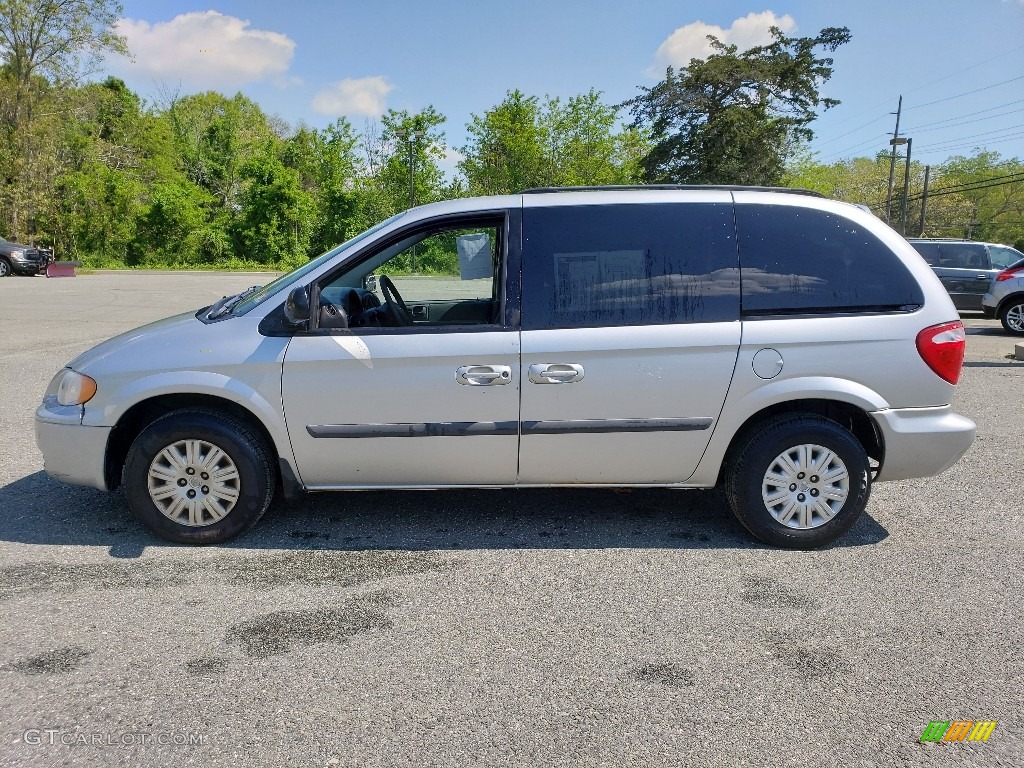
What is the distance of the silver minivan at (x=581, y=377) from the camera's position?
13.2 feet

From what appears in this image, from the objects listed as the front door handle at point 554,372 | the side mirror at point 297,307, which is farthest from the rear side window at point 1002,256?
the side mirror at point 297,307

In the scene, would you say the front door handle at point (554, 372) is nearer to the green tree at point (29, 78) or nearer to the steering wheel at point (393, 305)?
the steering wheel at point (393, 305)

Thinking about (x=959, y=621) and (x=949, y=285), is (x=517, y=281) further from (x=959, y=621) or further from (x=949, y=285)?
(x=949, y=285)

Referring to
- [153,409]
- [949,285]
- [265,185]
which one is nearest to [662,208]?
[153,409]

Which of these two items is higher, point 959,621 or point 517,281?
point 517,281

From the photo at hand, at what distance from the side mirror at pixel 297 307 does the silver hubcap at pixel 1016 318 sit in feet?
47.5

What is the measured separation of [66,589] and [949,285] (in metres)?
17.0

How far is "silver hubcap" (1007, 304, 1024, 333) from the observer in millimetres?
14195

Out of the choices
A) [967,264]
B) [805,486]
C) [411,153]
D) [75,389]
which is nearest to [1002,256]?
[967,264]

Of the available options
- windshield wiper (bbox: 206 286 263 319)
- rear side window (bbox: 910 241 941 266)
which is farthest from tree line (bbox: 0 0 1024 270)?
windshield wiper (bbox: 206 286 263 319)

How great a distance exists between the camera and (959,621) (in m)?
3.40

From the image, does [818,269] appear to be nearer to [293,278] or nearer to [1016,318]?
[293,278]

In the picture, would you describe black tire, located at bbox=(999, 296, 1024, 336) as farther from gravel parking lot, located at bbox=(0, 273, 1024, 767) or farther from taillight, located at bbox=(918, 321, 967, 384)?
taillight, located at bbox=(918, 321, 967, 384)

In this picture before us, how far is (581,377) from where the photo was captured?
4.00 metres
